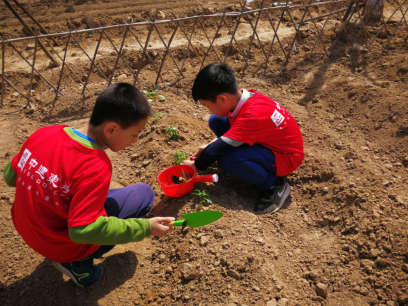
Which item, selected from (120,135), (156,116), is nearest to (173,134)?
(156,116)

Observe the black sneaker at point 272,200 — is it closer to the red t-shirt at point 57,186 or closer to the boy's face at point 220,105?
the boy's face at point 220,105

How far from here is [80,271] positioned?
7.11ft

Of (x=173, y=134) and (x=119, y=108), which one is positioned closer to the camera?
(x=119, y=108)

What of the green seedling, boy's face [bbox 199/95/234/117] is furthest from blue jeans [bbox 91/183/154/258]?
boy's face [bbox 199/95/234/117]

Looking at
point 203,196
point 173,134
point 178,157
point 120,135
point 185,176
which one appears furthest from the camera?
point 173,134

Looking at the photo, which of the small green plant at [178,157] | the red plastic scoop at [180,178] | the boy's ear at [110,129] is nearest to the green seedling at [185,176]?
the red plastic scoop at [180,178]

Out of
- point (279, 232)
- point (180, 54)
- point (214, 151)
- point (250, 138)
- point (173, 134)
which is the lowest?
point (180, 54)

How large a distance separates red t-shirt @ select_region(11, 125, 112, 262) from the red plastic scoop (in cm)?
107

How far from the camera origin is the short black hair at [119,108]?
1886mm

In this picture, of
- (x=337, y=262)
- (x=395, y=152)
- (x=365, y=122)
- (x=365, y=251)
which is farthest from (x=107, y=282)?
(x=365, y=122)

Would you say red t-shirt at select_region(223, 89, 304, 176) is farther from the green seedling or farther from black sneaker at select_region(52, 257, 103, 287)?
black sneaker at select_region(52, 257, 103, 287)

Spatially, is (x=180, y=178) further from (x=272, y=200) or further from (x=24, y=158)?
(x=24, y=158)

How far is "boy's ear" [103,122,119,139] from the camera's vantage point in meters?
1.87

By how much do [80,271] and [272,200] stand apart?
1676 mm
